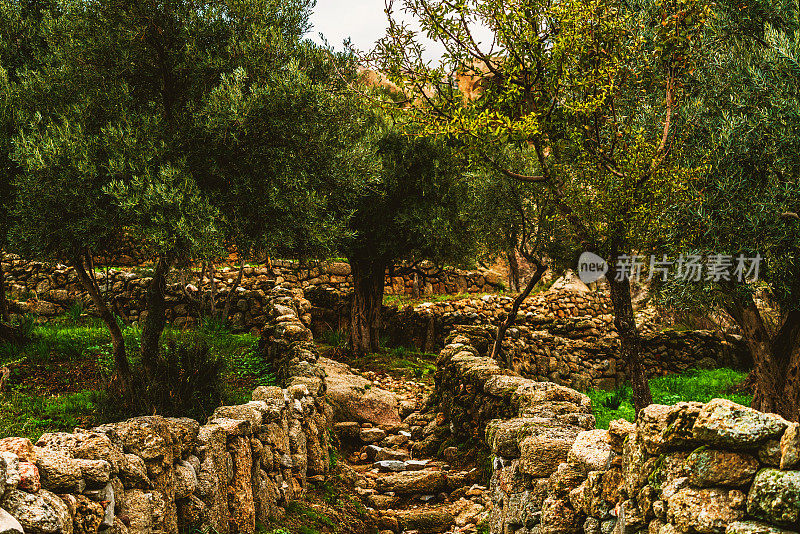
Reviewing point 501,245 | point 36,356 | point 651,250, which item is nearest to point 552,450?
point 651,250

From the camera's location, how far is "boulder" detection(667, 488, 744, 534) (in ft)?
10.4

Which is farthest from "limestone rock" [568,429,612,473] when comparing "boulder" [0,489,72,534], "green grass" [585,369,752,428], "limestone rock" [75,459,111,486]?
"green grass" [585,369,752,428]

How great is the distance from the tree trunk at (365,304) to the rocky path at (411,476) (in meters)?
4.77

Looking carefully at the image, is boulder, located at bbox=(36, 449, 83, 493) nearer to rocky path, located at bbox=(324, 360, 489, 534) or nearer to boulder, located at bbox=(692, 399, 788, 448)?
boulder, located at bbox=(692, 399, 788, 448)

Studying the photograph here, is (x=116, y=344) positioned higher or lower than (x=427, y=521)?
higher

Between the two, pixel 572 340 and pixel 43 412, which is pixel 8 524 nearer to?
pixel 43 412

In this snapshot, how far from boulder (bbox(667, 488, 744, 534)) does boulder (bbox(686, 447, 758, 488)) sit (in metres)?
0.05

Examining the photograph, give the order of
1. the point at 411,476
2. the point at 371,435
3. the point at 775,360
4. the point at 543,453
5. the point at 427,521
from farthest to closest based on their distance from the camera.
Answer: the point at 371,435
the point at 775,360
the point at 411,476
the point at 427,521
the point at 543,453

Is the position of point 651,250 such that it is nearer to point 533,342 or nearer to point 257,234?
point 257,234

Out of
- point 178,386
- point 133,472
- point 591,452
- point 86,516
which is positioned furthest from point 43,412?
point 591,452

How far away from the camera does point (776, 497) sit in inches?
114

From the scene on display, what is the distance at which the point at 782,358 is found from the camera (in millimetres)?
11203

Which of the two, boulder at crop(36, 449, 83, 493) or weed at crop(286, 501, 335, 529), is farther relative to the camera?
weed at crop(286, 501, 335, 529)

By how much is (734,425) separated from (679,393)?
43.2 ft
